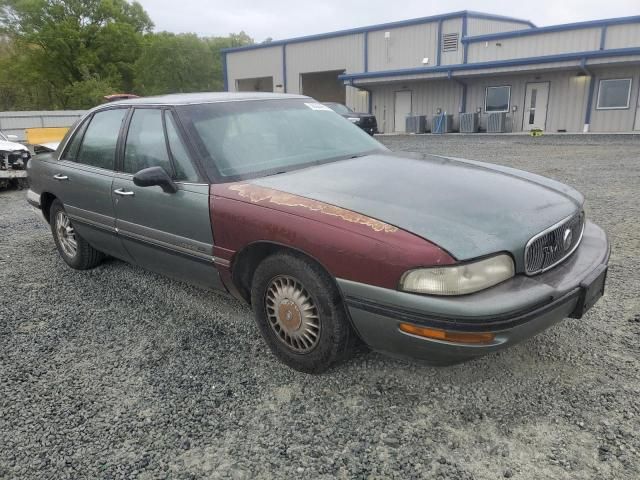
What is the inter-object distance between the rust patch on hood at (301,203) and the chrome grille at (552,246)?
70cm

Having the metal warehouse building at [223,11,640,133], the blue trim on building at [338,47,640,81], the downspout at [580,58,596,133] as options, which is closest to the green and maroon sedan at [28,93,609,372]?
the blue trim on building at [338,47,640,81]

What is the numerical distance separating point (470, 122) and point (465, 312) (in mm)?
23314

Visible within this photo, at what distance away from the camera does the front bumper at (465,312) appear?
7.13 ft

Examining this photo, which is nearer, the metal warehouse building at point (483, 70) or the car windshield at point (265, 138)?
the car windshield at point (265, 138)

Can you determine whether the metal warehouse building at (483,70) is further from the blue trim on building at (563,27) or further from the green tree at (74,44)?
the green tree at (74,44)

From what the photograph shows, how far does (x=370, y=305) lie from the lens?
2.36m

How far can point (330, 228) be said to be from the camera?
96.1 inches

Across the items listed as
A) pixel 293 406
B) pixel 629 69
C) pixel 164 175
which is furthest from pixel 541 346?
pixel 629 69

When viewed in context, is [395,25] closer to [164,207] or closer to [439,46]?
[439,46]

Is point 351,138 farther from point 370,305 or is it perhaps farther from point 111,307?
point 111,307

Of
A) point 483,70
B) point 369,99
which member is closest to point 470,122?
point 483,70

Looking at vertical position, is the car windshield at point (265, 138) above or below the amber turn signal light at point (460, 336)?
above

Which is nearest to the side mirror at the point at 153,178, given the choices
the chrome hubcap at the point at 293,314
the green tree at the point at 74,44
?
the chrome hubcap at the point at 293,314

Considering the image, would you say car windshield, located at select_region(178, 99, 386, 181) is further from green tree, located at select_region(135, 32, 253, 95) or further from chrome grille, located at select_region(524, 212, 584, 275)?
green tree, located at select_region(135, 32, 253, 95)
